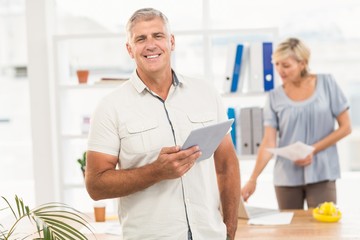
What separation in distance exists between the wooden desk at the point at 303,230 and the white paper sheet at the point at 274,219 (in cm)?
3

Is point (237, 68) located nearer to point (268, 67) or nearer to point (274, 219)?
point (268, 67)

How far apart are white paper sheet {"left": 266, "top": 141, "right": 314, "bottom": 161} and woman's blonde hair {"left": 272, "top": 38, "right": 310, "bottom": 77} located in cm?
48

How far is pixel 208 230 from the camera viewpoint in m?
2.25

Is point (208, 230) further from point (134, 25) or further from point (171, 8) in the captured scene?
point (171, 8)

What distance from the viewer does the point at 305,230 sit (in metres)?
2.97

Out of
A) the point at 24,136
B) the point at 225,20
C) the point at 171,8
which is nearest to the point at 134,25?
the point at 171,8

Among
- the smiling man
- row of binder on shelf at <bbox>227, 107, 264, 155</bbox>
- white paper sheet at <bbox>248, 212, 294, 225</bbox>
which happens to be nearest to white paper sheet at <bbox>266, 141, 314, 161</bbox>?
white paper sheet at <bbox>248, 212, 294, 225</bbox>

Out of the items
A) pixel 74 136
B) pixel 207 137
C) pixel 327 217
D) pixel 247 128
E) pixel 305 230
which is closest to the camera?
pixel 207 137

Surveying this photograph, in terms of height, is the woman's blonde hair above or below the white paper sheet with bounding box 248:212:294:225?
above

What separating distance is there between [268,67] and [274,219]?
1.32m

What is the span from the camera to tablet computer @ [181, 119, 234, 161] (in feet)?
6.86

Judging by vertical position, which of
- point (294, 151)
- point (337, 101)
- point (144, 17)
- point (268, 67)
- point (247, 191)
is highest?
point (144, 17)

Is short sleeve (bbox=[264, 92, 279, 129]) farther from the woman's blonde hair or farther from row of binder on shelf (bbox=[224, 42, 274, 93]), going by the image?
row of binder on shelf (bbox=[224, 42, 274, 93])

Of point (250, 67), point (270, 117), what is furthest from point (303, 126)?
point (250, 67)
